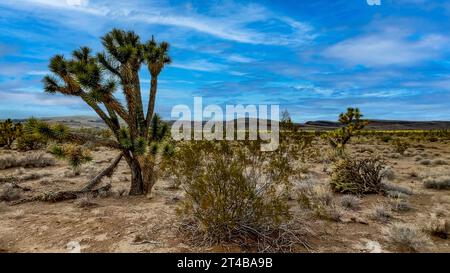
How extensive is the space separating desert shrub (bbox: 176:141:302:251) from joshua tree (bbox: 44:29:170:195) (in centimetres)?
340

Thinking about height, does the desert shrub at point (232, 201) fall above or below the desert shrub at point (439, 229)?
above

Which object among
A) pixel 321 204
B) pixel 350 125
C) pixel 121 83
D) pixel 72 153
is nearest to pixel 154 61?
pixel 121 83

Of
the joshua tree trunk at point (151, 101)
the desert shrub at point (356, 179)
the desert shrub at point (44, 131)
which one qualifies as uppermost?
the joshua tree trunk at point (151, 101)

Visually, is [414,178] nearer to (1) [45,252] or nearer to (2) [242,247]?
(2) [242,247]

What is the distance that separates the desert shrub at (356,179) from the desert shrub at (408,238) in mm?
3760

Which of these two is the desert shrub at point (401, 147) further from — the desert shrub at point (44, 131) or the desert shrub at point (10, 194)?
the desert shrub at point (10, 194)

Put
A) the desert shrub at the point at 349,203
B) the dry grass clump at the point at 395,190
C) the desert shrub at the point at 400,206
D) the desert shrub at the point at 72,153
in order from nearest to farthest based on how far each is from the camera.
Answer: the desert shrub at the point at 400,206 → the desert shrub at the point at 349,203 → the desert shrub at the point at 72,153 → the dry grass clump at the point at 395,190

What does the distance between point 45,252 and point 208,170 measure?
9.56 feet

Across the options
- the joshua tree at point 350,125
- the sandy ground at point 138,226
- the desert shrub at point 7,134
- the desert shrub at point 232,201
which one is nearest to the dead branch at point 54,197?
the sandy ground at point 138,226

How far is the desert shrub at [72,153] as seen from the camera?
8523 mm

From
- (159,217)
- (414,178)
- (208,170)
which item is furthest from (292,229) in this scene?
(414,178)

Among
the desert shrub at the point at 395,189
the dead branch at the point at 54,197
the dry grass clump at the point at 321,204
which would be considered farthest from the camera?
the desert shrub at the point at 395,189

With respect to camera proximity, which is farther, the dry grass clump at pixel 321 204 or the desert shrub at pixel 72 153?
the desert shrub at pixel 72 153

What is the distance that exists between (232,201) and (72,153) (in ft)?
17.4
